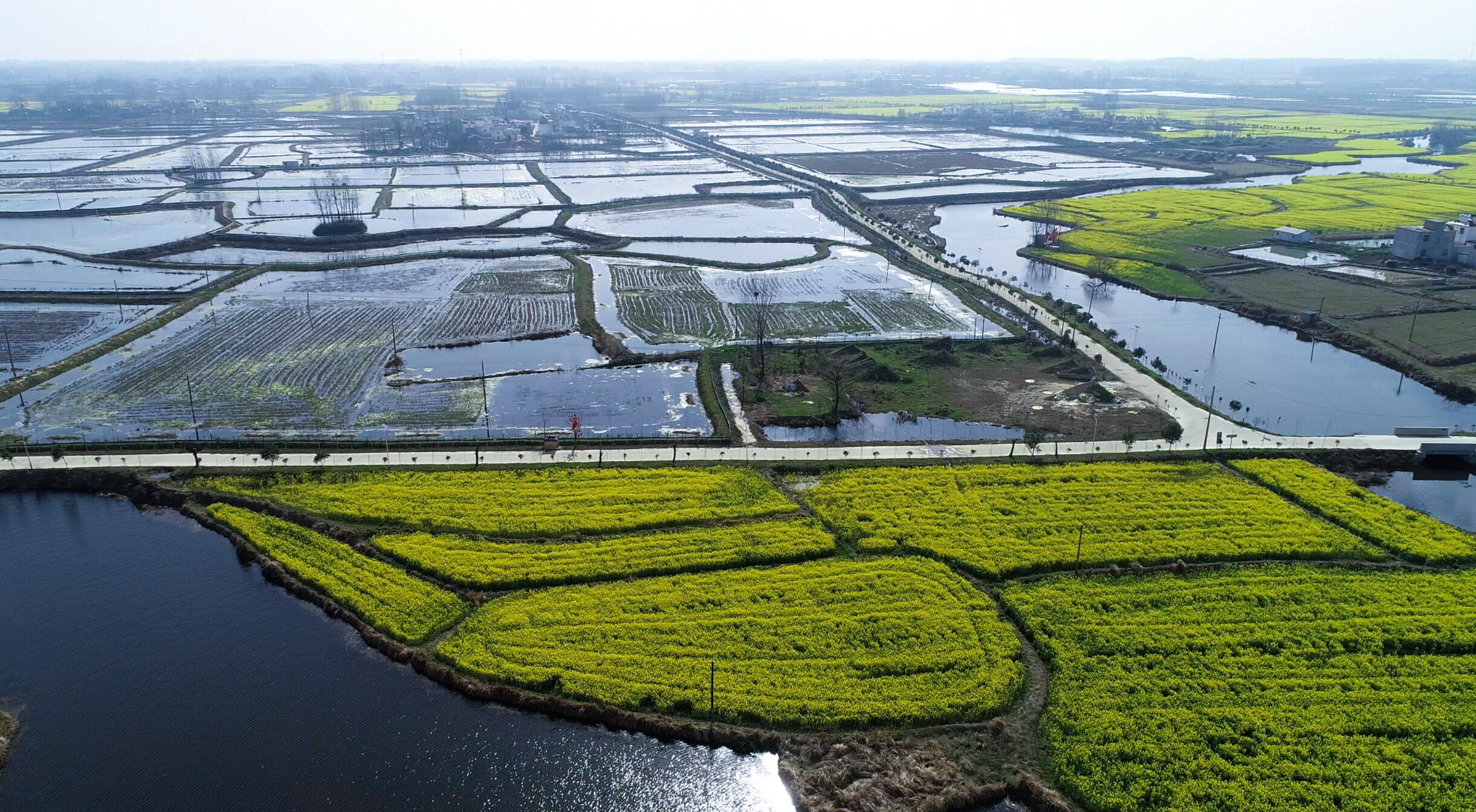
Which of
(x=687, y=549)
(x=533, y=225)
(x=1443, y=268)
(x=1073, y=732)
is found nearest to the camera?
(x=1073, y=732)

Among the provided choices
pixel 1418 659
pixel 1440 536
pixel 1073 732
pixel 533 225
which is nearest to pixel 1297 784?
pixel 1073 732

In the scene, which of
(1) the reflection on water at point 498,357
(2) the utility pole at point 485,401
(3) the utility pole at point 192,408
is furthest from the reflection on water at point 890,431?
(3) the utility pole at point 192,408

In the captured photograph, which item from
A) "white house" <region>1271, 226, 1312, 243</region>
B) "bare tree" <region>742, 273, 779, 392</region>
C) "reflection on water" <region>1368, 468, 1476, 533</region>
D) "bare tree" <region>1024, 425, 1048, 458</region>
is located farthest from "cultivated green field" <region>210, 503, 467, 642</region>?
"white house" <region>1271, 226, 1312, 243</region>

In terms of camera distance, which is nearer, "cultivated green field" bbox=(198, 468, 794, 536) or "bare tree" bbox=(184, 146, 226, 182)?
"cultivated green field" bbox=(198, 468, 794, 536)

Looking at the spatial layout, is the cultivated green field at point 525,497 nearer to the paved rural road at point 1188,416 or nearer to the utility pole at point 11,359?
the paved rural road at point 1188,416

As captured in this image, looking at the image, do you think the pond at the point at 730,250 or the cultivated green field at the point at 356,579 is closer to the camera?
the cultivated green field at the point at 356,579

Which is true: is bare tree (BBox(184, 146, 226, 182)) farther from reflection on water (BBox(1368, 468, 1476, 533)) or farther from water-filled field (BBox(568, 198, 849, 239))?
reflection on water (BBox(1368, 468, 1476, 533))

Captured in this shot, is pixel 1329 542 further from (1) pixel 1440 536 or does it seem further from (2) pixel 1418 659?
(2) pixel 1418 659
